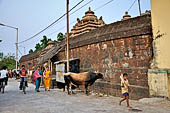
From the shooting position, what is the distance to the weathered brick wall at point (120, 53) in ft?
22.8

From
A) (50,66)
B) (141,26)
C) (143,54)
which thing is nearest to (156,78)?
(143,54)

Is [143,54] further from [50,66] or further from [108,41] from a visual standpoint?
[50,66]

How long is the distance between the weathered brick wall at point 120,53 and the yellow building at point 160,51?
320 mm

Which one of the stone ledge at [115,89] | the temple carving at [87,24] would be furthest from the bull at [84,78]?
the temple carving at [87,24]

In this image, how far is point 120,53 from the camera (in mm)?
8016

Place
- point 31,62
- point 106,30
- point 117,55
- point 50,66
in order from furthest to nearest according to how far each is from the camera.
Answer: point 31,62 → point 50,66 → point 106,30 → point 117,55

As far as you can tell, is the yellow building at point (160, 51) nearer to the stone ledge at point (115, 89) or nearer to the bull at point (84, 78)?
the stone ledge at point (115, 89)

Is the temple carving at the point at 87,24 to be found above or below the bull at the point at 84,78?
above

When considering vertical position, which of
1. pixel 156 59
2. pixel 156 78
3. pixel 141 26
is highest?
pixel 141 26

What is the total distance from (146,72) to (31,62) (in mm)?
20776

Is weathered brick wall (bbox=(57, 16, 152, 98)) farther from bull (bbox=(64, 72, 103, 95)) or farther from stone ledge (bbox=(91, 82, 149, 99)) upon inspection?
bull (bbox=(64, 72, 103, 95))

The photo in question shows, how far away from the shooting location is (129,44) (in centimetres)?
758

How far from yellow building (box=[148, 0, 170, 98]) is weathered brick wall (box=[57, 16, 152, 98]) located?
32 centimetres

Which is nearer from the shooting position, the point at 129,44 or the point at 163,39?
the point at 163,39
